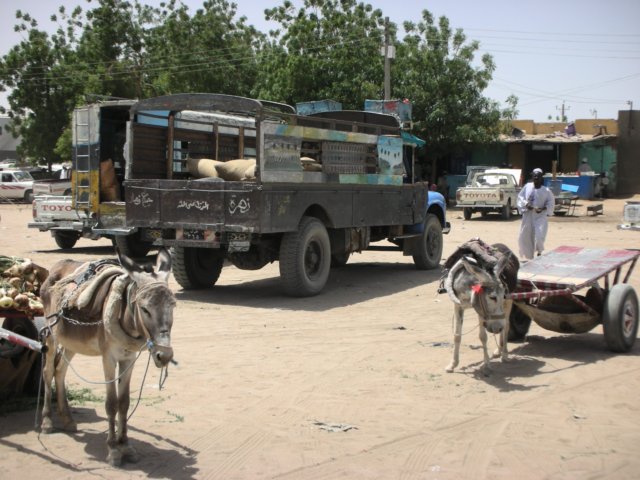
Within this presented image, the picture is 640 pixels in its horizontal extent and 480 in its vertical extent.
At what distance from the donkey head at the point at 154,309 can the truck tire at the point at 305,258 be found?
21.8 feet

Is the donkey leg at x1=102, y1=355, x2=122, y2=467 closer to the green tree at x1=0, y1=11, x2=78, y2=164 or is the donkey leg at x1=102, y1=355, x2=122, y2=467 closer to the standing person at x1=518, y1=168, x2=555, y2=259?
the standing person at x1=518, y1=168, x2=555, y2=259

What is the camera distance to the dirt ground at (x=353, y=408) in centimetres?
507

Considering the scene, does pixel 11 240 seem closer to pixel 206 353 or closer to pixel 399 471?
pixel 206 353

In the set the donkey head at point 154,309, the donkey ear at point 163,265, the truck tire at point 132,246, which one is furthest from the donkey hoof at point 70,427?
the truck tire at point 132,246

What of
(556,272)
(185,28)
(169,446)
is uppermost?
(185,28)

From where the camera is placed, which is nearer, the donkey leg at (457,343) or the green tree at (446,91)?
the donkey leg at (457,343)

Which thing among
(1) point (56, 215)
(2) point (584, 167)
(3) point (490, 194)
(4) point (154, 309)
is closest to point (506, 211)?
(3) point (490, 194)

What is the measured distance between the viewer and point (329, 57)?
34625mm

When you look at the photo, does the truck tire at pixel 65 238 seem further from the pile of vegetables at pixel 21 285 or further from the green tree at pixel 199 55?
the green tree at pixel 199 55

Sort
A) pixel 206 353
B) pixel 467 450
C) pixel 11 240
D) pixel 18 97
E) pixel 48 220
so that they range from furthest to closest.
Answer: pixel 18 97, pixel 11 240, pixel 48 220, pixel 206 353, pixel 467 450

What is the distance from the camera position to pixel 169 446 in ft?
17.7

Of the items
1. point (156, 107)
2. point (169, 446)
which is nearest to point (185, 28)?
point (156, 107)

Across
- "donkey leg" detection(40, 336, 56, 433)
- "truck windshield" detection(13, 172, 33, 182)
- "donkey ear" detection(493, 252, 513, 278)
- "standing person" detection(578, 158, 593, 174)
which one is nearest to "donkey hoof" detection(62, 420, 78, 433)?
"donkey leg" detection(40, 336, 56, 433)

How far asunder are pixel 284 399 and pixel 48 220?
1244 centimetres
